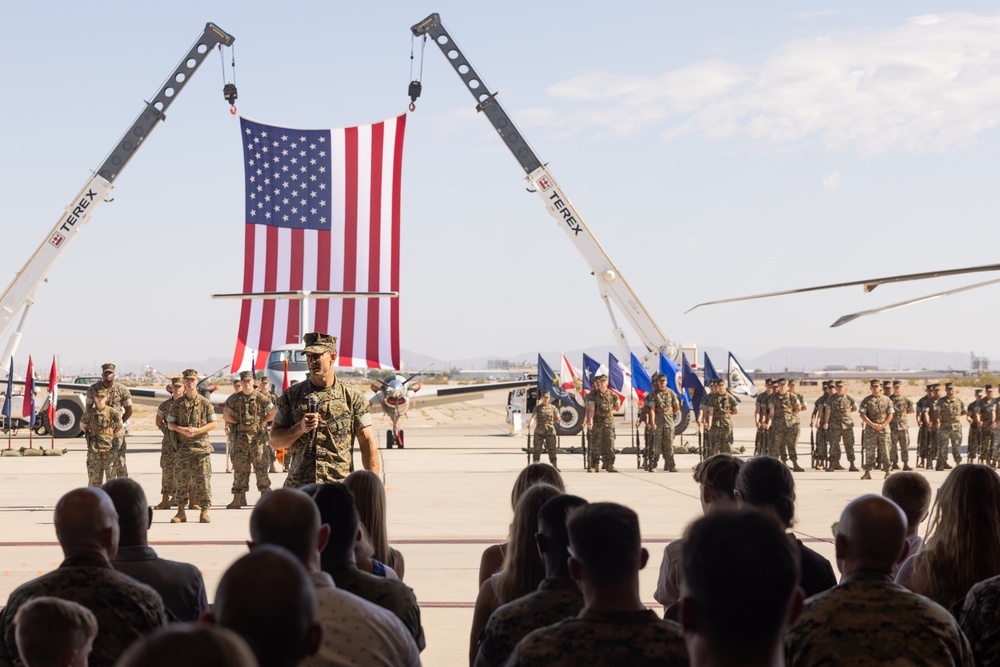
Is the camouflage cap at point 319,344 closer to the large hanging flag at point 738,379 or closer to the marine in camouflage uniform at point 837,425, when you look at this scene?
the marine in camouflage uniform at point 837,425

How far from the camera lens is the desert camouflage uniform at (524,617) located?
303 centimetres

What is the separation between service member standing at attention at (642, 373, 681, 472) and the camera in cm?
1833

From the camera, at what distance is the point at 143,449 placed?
84.9 feet

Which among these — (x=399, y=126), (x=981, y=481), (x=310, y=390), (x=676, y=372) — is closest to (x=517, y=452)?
(x=676, y=372)

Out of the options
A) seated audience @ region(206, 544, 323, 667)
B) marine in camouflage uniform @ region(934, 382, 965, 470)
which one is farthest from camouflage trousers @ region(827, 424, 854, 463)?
seated audience @ region(206, 544, 323, 667)

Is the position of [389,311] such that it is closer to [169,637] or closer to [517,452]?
[517,452]

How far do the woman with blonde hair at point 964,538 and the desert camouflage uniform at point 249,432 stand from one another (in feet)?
35.3

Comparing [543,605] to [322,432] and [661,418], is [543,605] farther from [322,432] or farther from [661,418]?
[661,418]

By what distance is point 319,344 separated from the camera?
6664 millimetres

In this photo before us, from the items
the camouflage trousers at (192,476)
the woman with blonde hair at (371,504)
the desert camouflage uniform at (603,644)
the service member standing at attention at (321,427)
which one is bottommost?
Result: the camouflage trousers at (192,476)

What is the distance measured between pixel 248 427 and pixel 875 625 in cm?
1194

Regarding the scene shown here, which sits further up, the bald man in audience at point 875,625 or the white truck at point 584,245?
the white truck at point 584,245

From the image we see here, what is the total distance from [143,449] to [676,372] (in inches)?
508

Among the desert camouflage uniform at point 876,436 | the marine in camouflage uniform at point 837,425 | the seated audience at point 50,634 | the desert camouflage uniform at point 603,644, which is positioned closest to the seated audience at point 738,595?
the desert camouflage uniform at point 603,644
